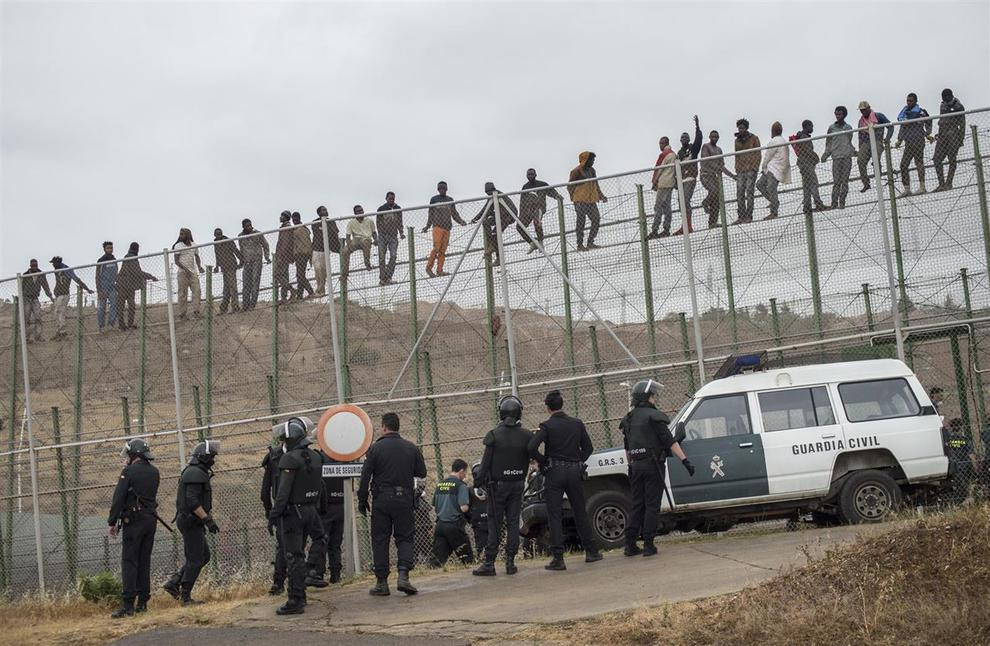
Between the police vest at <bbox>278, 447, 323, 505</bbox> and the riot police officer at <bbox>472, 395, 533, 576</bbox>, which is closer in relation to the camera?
the police vest at <bbox>278, 447, 323, 505</bbox>

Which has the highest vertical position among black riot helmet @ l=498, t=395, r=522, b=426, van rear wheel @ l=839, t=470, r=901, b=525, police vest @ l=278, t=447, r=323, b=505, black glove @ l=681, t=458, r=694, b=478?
black riot helmet @ l=498, t=395, r=522, b=426

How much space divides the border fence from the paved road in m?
3.25

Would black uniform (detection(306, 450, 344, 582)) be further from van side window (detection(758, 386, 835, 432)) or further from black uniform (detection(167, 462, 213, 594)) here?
van side window (detection(758, 386, 835, 432))

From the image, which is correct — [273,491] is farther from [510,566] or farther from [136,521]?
[510,566]

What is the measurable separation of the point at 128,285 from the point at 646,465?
8769 millimetres

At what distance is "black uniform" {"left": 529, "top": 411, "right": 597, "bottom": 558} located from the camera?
1215 cm

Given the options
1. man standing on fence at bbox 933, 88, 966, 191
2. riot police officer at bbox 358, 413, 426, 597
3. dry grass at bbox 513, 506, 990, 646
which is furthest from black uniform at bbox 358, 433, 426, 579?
man standing on fence at bbox 933, 88, 966, 191

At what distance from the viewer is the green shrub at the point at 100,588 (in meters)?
13.5

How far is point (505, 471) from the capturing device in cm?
1216

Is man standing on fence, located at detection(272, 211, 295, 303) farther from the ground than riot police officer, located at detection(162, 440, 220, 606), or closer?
farther from the ground

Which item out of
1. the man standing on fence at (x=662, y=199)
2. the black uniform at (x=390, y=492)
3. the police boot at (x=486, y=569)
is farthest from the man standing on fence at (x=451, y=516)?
the man standing on fence at (x=662, y=199)

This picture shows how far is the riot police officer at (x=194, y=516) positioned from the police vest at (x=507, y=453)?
298 centimetres

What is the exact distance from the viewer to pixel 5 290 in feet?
58.2

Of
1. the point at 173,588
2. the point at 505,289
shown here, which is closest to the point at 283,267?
the point at 505,289
